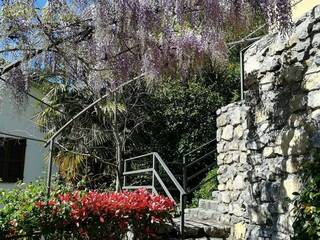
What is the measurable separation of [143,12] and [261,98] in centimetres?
147

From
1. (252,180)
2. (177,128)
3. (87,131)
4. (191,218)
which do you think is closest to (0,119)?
(87,131)

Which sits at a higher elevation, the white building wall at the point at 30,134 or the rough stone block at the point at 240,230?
the white building wall at the point at 30,134

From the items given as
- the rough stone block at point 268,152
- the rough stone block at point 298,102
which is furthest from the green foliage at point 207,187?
the rough stone block at point 298,102

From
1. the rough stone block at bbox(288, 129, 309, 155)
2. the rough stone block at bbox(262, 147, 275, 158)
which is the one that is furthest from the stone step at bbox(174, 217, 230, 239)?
the rough stone block at bbox(288, 129, 309, 155)

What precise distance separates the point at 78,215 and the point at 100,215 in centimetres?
20

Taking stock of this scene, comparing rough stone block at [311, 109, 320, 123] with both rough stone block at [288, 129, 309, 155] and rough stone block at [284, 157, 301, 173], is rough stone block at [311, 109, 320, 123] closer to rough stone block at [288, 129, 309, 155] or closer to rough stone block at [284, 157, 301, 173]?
rough stone block at [288, 129, 309, 155]

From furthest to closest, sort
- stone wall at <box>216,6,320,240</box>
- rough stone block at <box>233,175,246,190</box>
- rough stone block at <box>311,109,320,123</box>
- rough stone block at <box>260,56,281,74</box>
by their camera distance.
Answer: rough stone block at <box>233,175,246,190</box>
rough stone block at <box>260,56,281,74</box>
stone wall at <box>216,6,320,240</box>
rough stone block at <box>311,109,320,123</box>

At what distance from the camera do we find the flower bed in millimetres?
3941

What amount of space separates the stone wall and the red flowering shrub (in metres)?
0.88

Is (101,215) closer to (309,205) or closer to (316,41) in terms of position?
(309,205)

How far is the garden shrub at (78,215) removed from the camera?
389cm

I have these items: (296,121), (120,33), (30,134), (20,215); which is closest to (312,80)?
(296,121)

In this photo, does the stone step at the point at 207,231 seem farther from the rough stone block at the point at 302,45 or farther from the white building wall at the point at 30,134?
the white building wall at the point at 30,134

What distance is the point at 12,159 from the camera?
10312 mm
